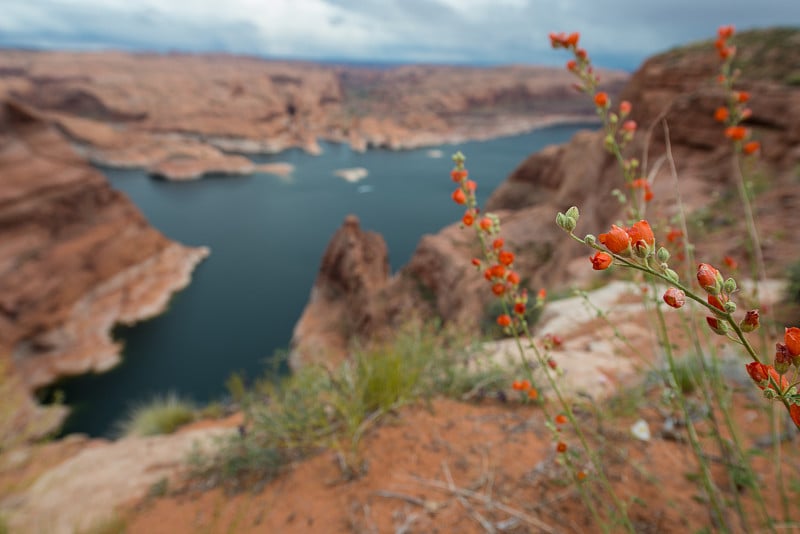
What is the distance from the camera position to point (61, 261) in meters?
21.2

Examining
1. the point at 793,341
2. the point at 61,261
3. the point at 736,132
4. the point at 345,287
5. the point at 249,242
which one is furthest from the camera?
the point at 249,242

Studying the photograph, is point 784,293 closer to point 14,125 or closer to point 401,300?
point 401,300

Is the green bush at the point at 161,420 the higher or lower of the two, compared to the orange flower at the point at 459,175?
lower

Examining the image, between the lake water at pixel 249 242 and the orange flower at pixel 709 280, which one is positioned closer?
the orange flower at pixel 709 280

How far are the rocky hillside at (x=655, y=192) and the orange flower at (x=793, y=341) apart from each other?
3592 millimetres

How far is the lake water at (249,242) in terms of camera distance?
18.7 meters

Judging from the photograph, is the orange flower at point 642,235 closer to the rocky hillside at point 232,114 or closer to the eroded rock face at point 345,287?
the eroded rock face at point 345,287

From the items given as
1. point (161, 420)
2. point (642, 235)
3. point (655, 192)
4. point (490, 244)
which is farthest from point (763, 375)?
point (655, 192)

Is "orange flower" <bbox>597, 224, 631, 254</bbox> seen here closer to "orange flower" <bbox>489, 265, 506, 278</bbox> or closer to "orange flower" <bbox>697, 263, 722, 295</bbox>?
"orange flower" <bbox>697, 263, 722, 295</bbox>

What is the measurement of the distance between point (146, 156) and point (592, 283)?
6047cm

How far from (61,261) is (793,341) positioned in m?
27.4

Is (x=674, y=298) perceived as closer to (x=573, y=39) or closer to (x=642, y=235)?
(x=642, y=235)

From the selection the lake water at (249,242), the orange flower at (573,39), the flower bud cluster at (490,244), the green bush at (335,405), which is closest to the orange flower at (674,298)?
the flower bud cluster at (490,244)

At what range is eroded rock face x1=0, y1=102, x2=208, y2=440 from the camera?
18.9 m
